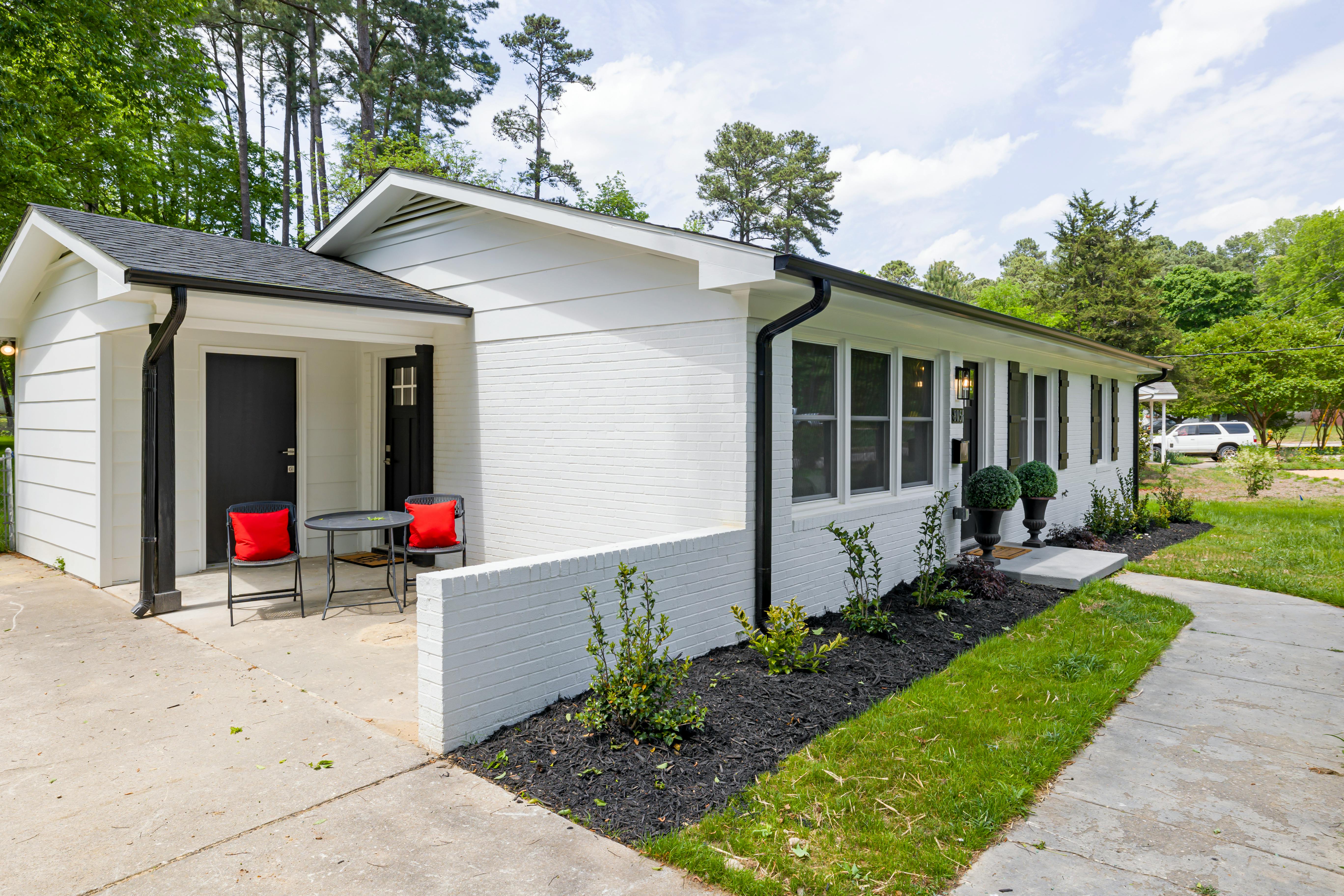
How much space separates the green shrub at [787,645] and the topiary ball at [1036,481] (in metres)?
4.82

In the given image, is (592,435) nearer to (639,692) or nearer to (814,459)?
(814,459)

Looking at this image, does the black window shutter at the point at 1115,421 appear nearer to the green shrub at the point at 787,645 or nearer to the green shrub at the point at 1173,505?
the green shrub at the point at 1173,505

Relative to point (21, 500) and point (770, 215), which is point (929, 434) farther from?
point (770, 215)

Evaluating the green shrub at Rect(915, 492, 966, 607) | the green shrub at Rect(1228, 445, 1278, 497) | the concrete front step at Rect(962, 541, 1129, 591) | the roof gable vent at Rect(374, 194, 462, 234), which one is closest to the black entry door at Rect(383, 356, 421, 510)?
the roof gable vent at Rect(374, 194, 462, 234)

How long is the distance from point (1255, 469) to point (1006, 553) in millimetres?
10539

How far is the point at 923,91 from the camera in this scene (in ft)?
48.9

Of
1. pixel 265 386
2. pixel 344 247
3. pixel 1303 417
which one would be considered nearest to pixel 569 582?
pixel 265 386

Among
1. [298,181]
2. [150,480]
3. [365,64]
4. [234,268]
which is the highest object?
[365,64]

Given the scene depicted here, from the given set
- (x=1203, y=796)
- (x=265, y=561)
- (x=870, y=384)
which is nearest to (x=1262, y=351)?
(x=870, y=384)

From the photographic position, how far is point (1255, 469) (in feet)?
49.0

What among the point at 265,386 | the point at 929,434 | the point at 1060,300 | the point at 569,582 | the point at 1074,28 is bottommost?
the point at 569,582

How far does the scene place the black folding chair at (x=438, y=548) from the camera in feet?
20.3

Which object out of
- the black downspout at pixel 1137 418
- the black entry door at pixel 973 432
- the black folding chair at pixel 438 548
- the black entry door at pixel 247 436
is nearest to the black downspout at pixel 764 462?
the black folding chair at pixel 438 548

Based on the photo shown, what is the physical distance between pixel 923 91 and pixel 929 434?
10711 mm
